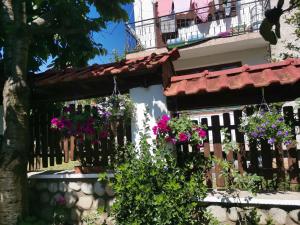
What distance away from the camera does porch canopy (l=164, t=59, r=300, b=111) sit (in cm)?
453

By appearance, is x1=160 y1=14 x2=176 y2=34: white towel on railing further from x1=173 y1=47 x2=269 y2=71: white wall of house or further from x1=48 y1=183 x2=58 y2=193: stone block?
x1=48 y1=183 x2=58 y2=193: stone block

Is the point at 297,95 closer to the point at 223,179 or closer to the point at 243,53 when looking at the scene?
the point at 223,179

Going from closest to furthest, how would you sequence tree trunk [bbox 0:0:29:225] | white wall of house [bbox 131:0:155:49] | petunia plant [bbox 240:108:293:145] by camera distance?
petunia plant [bbox 240:108:293:145] < tree trunk [bbox 0:0:29:225] < white wall of house [bbox 131:0:155:49]

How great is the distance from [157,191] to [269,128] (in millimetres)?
1771

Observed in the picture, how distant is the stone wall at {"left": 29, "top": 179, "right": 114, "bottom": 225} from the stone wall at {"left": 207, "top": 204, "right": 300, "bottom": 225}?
1.70 meters

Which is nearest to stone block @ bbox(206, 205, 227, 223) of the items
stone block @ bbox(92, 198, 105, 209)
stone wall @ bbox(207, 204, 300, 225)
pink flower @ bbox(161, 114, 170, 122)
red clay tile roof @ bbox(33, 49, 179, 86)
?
stone wall @ bbox(207, 204, 300, 225)

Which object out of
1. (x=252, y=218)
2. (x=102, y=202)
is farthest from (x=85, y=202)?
(x=252, y=218)

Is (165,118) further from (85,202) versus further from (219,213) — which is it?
(85,202)

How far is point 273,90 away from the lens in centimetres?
497

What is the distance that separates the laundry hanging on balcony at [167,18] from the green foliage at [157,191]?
8827 mm

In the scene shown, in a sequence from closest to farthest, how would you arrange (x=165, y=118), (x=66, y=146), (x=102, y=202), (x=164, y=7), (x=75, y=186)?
(x=165, y=118), (x=102, y=202), (x=75, y=186), (x=66, y=146), (x=164, y=7)

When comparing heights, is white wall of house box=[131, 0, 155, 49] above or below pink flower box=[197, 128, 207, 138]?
above

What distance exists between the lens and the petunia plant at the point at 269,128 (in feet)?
14.5

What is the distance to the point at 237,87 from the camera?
14.8 feet
